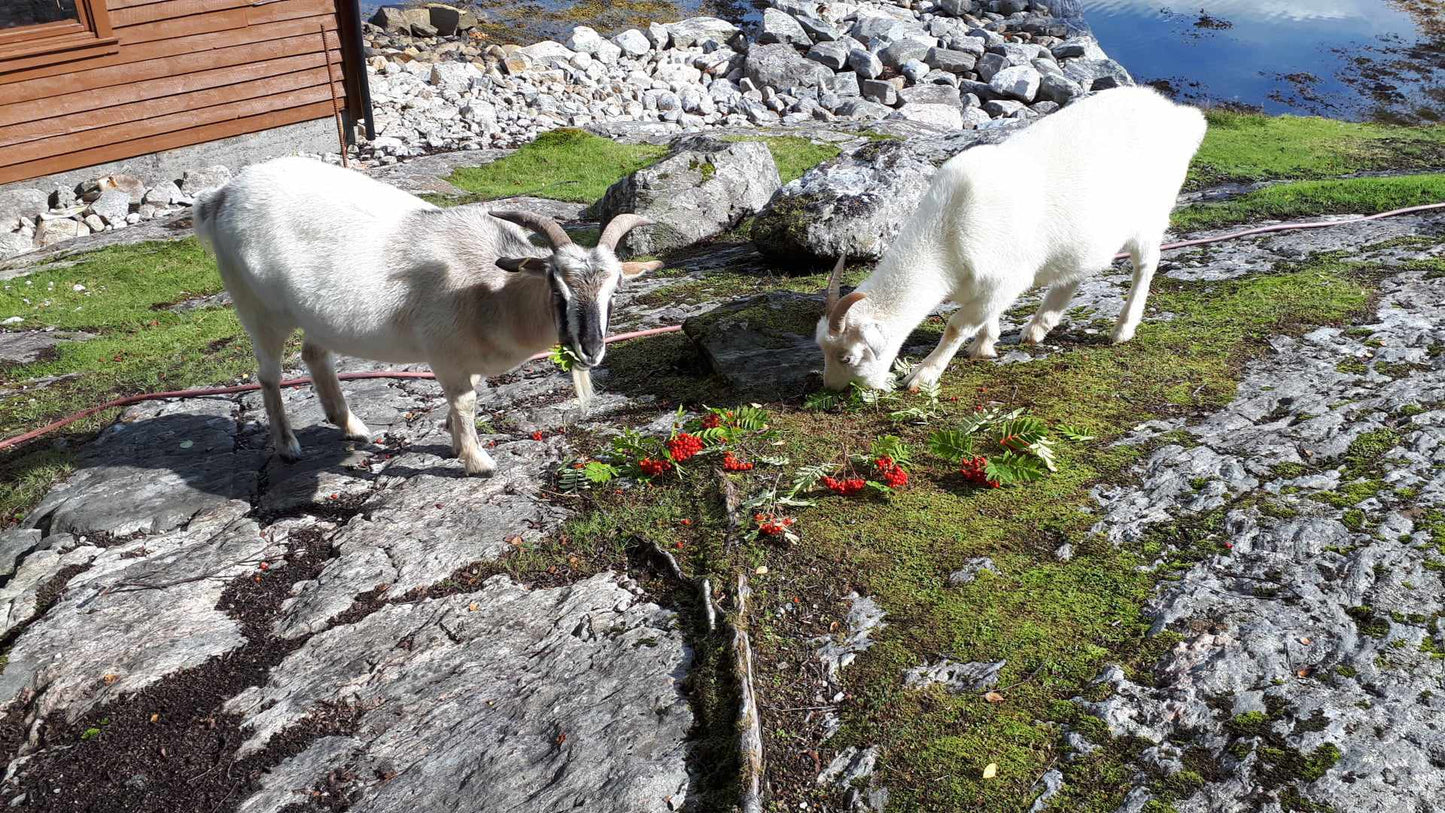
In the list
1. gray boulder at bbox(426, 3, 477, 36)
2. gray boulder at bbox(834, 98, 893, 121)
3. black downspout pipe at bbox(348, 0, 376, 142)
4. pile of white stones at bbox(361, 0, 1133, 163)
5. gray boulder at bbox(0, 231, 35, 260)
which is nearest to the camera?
gray boulder at bbox(0, 231, 35, 260)

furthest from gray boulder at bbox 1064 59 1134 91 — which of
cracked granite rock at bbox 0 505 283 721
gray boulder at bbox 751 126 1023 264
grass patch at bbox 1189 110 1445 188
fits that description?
cracked granite rock at bbox 0 505 283 721

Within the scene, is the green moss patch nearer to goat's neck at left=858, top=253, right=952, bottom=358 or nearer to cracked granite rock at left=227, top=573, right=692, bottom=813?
cracked granite rock at left=227, top=573, right=692, bottom=813

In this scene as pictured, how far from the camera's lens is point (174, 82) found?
16.8 meters

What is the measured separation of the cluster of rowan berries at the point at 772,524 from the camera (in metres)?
5.23

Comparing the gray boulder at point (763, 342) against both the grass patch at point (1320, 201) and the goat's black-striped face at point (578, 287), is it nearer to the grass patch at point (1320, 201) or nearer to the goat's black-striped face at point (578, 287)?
the goat's black-striped face at point (578, 287)

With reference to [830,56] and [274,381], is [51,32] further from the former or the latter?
[830,56]

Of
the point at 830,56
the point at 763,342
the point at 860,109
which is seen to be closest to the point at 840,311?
the point at 763,342

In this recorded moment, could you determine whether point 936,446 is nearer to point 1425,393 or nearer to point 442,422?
point 1425,393

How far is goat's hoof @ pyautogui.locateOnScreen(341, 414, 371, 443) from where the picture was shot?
7418 mm

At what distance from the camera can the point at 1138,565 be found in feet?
15.6

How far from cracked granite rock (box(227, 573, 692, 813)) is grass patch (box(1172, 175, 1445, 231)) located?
9403 mm

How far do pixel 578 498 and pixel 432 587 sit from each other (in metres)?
1.12

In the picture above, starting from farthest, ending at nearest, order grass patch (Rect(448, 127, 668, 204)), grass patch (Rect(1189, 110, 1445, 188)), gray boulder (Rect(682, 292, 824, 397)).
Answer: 1. grass patch (Rect(448, 127, 668, 204))
2. grass patch (Rect(1189, 110, 1445, 188))
3. gray boulder (Rect(682, 292, 824, 397))

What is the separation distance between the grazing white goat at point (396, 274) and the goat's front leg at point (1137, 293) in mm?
4137
